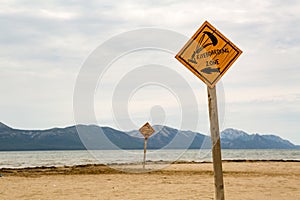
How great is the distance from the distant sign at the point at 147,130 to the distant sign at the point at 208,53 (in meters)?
16.2

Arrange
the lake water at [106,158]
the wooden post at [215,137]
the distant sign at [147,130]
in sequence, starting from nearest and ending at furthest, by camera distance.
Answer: the wooden post at [215,137]
the distant sign at [147,130]
the lake water at [106,158]

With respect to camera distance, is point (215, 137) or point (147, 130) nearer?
point (215, 137)

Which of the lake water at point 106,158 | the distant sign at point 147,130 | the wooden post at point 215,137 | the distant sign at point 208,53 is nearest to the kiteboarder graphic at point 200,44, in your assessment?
the distant sign at point 208,53

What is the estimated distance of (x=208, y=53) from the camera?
5.73 meters

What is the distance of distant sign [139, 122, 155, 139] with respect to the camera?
71.9 ft

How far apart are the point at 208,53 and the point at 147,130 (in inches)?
651

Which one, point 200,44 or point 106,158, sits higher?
point 200,44

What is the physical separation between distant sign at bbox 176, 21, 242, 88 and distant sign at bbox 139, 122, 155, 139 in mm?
16238

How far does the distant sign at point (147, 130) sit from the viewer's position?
862 inches

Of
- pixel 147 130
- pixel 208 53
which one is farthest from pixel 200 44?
pixel 147 130

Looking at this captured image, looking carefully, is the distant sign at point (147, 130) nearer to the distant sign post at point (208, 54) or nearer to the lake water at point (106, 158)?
the distant sign post at point (208, 54)

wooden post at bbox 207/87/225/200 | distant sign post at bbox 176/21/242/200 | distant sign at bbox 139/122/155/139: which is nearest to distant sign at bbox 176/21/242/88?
distant sign post at bbox 176/21/242/200

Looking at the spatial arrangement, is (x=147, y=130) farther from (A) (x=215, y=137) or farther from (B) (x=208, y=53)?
(B) (x=208, y=53)

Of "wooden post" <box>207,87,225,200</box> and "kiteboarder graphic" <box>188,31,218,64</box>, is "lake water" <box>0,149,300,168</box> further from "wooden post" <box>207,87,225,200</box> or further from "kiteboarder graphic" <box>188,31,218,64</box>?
"kiteboarder graphic" <box>188,31,218,64</box>
